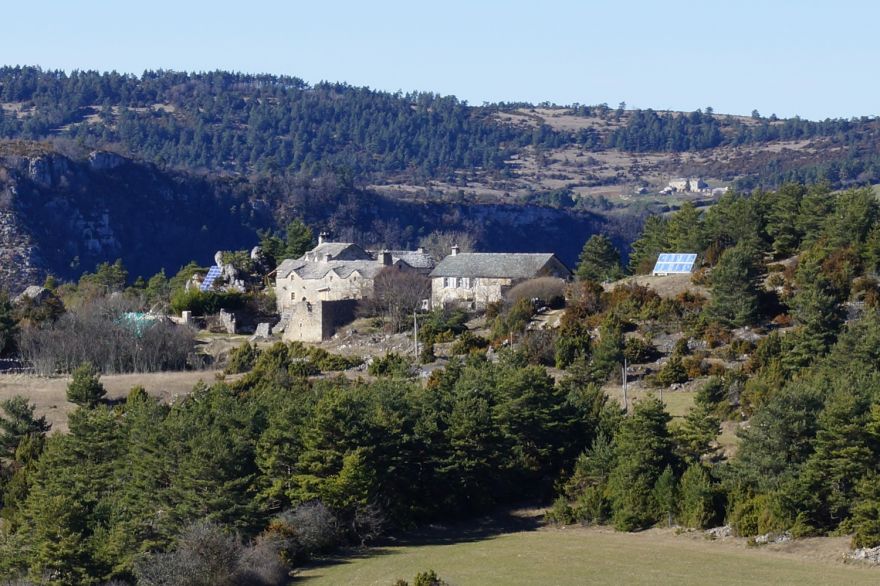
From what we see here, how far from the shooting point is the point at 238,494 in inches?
1709

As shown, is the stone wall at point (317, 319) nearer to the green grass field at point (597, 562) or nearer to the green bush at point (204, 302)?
the green bush at point (204, 302)

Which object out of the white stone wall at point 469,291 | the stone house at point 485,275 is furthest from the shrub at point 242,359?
the stone house at point 485,275

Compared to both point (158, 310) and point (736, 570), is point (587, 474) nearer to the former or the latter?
point (736, 570)

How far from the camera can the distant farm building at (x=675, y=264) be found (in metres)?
72.1

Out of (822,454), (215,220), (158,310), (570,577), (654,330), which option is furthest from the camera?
(215,220)

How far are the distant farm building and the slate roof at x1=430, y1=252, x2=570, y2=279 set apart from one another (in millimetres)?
5005

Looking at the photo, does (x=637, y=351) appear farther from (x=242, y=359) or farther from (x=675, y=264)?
(x=242, y=359)

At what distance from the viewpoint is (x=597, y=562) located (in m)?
39.1

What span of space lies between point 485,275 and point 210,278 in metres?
19.3

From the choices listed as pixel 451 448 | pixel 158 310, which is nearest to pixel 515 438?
pixel 451 448

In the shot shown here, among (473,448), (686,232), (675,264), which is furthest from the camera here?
(686,232)

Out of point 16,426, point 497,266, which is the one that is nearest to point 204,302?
point 497,266

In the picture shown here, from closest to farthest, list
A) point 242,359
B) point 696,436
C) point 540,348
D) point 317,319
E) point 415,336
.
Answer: point 696,436, point 540,348, point 242,359, point 415,336, point 317,319

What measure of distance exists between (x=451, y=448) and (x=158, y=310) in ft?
117
